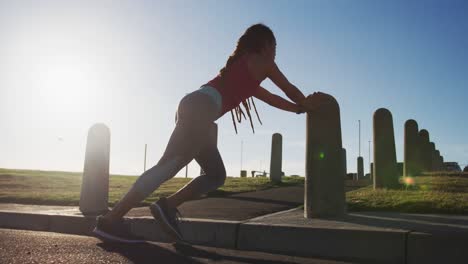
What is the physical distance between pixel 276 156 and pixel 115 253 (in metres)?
12.8

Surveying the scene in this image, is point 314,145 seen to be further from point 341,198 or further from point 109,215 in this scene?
point 109,215

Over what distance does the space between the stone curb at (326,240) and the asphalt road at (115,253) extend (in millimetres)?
239

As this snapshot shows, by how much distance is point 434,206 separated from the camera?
6.51 m

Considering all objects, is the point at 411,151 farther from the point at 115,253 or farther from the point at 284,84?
the point at 115,253

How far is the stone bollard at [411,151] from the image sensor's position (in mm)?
15516

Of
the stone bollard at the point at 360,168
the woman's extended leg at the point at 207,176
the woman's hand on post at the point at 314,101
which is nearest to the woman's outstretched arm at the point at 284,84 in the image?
the woman's hand on post at the point at 314,101

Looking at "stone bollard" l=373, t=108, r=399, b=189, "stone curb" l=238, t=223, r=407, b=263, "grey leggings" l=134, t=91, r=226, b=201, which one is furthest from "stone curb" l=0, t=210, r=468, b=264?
"stone bollard" l=373, t=108, r=399, b=189

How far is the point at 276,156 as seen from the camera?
1631 cm

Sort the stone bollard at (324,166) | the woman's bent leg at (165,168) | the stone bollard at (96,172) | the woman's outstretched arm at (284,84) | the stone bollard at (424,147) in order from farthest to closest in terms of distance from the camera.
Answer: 1. the stone bollard at (424,147)
2. the stone bollard at (96,172)
3. the stone bollard at (324,166)
4. the woman's outstretched arm at (284,84)
5. the woman's bent leg at (165,168)

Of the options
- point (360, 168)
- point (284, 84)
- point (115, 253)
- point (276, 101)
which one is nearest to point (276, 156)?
point (276, 101)

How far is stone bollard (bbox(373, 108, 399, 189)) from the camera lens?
10.5 m

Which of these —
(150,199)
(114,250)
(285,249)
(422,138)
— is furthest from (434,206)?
(422,138)

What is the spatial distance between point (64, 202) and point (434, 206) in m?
6.52

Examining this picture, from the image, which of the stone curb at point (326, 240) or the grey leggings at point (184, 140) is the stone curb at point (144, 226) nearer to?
the stone curb at point (326, 240)
